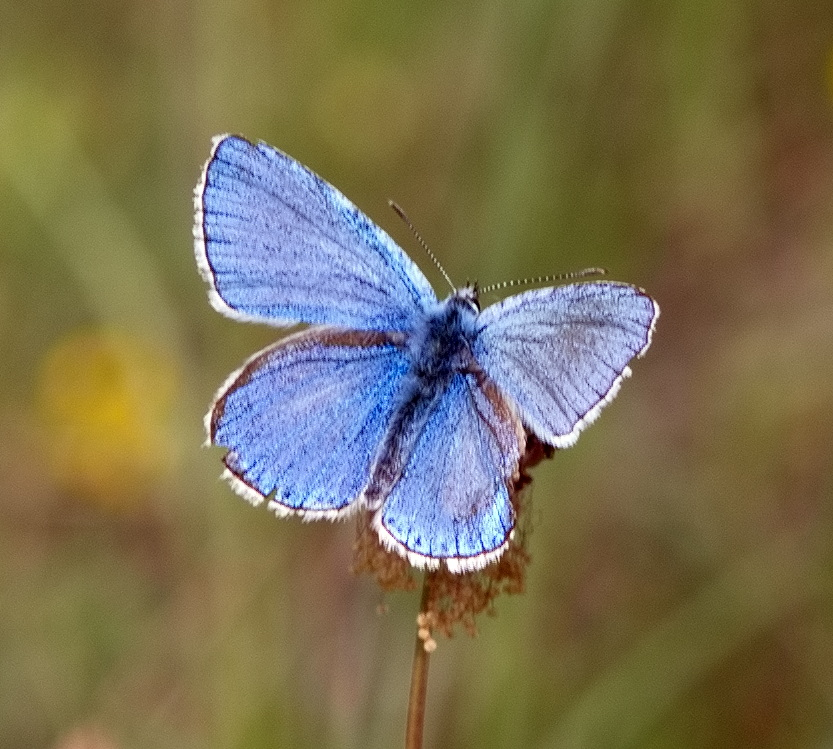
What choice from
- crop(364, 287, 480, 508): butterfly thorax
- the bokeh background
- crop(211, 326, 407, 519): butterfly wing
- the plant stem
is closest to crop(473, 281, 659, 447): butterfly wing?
crop(364, 287, 480, 508): butterfly thorax

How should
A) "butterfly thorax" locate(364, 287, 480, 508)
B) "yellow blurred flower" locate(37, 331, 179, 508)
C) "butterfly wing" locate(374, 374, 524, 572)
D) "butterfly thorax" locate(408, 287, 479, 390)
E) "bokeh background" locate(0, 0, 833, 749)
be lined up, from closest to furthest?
"butterfly wing" locate(374, 374, 524, 572) < "butterfly thorax" locate(364, 287, 480, 508) < "butterfly thorax" locate(408, 287, 479, 390) < "bokeh background" locate(0, 0, 833, 749) < "yellow blurred flower" locate(37, 331, 179, 508)

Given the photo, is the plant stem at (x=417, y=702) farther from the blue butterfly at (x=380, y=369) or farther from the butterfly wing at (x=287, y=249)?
the butterfly wing at (x=287, y=249)

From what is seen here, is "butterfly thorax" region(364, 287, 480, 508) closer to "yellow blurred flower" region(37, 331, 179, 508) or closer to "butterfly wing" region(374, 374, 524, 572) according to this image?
"butterfly wing" region(374, 374, 524, 572)

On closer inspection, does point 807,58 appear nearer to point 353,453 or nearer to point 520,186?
point 520,186

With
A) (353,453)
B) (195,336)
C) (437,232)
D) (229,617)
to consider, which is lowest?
(353,453)

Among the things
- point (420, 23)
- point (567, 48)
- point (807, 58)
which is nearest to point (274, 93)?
point (420, 23)

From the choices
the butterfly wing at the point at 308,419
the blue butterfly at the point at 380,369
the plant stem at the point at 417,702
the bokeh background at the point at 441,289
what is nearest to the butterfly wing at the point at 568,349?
the blue butterfly at the point at 380,369
